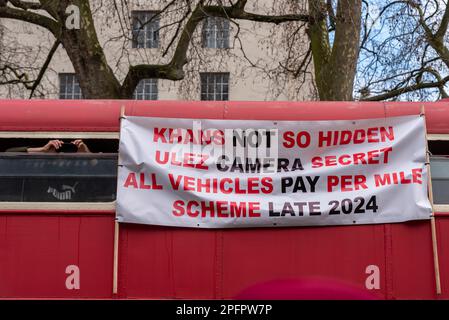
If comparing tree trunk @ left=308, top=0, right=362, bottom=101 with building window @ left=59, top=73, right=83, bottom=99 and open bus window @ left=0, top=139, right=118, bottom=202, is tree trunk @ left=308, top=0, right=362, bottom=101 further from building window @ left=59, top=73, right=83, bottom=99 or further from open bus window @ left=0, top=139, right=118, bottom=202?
building window @ left=59, top=73, right=83, bottom=99

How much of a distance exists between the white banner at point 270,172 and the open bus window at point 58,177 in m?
0.18

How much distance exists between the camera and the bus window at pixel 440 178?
554 centimetres

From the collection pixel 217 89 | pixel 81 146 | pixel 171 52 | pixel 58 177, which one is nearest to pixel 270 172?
pixel 81 146

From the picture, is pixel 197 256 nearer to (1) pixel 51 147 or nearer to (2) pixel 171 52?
(1) pixel 51 147

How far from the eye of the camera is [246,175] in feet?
18.2

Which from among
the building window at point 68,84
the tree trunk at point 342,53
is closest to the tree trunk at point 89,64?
the tree trunk at point 342,53

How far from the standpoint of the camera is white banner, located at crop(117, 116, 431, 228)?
547 centimetres

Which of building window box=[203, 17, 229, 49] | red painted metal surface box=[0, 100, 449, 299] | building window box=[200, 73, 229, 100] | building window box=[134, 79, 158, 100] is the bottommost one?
red painted metal surface box=[0, 100, 449, 299]

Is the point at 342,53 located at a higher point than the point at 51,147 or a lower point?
higher

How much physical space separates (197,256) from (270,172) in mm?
1005

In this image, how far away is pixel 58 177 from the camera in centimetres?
557

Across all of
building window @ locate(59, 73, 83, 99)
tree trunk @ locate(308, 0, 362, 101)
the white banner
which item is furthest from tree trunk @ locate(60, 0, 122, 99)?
building window @ locate(59, 73, 83, 99)

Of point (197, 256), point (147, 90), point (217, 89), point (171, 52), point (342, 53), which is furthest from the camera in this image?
point (147, 90)

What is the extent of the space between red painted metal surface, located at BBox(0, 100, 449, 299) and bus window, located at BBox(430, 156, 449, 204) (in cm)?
18
